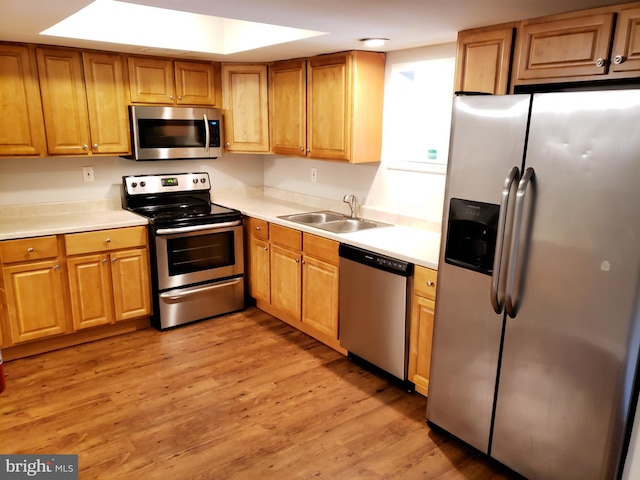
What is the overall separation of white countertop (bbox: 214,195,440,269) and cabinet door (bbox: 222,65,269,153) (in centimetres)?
55

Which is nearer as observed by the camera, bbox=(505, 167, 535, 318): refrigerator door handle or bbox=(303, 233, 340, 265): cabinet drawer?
bbox=(505, 167, 535, 318): refrigerator door handle

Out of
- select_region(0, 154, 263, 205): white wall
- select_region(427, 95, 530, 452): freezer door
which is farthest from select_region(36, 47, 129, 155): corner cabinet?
select_region(427, 95, 530, 452): freezer door

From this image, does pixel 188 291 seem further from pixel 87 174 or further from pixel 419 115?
pixel 419 115

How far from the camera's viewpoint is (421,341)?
275 centimetres

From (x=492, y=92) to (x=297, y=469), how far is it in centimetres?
205

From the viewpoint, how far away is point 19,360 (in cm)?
332

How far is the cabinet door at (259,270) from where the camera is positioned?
12.9 feet

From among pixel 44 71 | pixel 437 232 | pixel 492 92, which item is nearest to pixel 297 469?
pixel 437 232

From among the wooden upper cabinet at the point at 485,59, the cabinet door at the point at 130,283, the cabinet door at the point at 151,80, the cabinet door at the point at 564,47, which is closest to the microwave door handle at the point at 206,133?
the cabinet door at the point at 151,80

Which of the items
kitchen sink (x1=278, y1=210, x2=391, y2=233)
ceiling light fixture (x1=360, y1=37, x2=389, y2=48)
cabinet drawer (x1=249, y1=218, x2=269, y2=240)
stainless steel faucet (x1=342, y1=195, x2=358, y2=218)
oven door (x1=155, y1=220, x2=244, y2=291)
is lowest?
oven door (x1=155, y1=220, x2=244, y2=291)

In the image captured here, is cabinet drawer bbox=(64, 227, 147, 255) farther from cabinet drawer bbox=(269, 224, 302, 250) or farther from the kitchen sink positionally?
the kitchen sink

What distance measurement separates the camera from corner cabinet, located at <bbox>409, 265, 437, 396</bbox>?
8.69 feet

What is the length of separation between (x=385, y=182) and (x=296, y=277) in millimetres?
970

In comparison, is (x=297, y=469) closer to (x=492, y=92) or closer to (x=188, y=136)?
(x=492, y=92)
